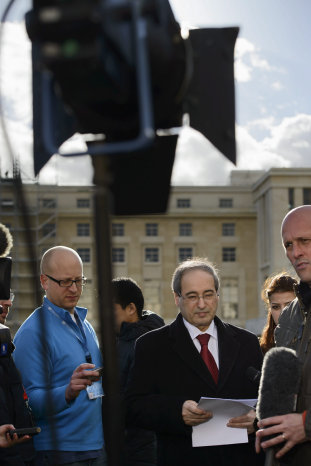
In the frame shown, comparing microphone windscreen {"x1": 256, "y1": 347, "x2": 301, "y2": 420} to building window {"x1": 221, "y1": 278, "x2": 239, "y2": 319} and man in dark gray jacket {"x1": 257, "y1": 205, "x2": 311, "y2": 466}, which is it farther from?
building window {"x1": 221, "y1": 278, "x2": 239, "y2": 319}

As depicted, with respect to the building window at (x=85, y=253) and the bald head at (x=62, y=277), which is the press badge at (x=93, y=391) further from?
the building window at (x=85, y=253)

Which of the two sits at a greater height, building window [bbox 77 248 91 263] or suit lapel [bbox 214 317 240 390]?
building window [bbox 77 248 91 263]

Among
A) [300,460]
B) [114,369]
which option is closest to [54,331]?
[300,460]

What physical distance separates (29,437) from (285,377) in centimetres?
120

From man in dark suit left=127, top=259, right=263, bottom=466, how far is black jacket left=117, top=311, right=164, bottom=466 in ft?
2.49

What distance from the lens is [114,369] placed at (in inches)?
52.5

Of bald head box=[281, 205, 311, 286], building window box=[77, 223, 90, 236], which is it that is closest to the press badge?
bald head box=[281, 205, 311, 286]

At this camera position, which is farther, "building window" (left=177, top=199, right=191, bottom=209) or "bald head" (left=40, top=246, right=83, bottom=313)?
"building window" (left=177, top=199, right=191, bottom=209)

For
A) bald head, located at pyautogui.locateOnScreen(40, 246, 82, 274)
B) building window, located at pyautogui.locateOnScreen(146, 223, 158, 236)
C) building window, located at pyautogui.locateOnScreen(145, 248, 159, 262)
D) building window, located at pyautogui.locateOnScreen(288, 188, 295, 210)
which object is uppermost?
building window, located at pyautogui.locateOnScreen(288, 188, 295, 210)

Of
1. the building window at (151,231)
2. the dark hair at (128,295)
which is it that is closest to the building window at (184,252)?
the building window at (151,231)

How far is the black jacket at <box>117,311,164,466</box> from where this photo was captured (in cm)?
427

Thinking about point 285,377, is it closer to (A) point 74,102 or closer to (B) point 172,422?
(B) point 172,422

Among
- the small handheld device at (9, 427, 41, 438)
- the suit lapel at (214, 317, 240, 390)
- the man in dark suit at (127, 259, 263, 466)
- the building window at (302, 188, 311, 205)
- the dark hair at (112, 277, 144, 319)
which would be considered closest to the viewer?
the small handheld device at (9, 427, 41, 438)

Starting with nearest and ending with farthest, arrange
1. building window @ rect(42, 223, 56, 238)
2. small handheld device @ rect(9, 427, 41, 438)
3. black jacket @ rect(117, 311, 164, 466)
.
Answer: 1. small handheld device @ rect(9, 427, 41, 438)
2. black jacket @ rect(117, 311, 164, 466)
3. building window @ rect(42, 223, 56, 238)
